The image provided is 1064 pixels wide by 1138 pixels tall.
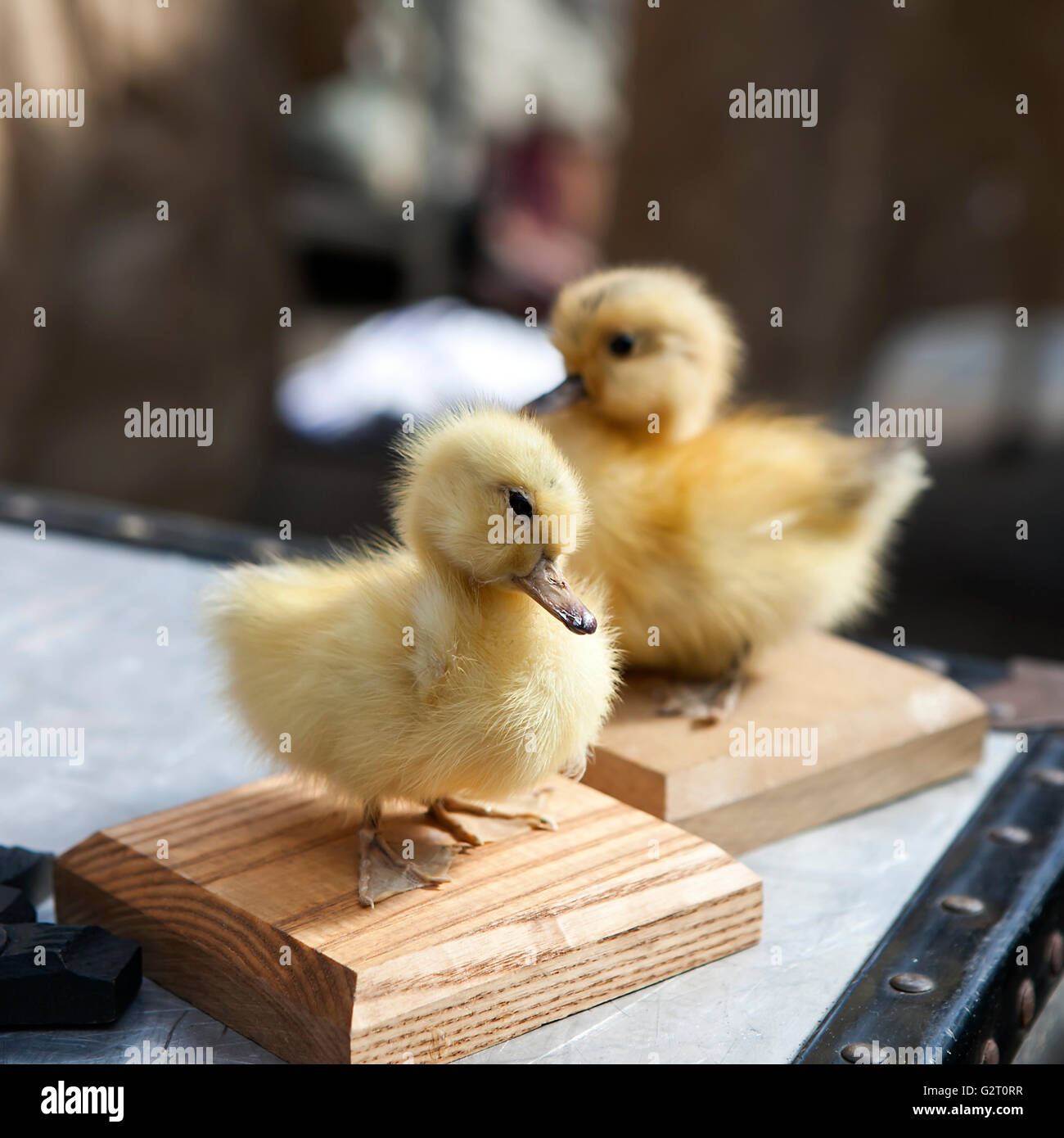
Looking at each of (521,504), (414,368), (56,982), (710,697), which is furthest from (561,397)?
(414,368)

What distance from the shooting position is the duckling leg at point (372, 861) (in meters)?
0.94

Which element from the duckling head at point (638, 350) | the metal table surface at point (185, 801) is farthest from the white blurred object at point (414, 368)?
the duckling head at point (638, 350)

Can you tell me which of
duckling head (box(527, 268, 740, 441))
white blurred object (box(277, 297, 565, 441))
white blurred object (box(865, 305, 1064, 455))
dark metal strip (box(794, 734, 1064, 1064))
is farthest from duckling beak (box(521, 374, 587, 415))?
white blurred object (box(865, 305, 1064, 455))

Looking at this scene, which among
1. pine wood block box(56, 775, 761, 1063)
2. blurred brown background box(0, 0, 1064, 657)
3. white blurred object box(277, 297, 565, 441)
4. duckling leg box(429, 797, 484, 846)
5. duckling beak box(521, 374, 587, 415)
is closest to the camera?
pine wood block box(56, 775, 761, 1063)

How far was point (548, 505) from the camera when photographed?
91 centimetres

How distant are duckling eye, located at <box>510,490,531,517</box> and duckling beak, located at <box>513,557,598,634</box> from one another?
0.03m

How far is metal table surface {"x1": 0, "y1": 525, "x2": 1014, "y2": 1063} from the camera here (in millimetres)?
911

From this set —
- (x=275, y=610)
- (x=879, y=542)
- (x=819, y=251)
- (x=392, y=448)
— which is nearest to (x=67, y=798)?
(x=275, y=610)

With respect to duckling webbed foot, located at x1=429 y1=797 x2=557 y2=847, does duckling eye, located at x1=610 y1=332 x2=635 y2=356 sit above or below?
above

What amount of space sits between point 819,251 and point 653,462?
2.71 m

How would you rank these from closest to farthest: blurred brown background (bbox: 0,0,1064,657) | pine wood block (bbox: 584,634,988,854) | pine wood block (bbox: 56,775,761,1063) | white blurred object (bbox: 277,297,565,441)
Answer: pine wood block (bbox: 56,775,761,1063) → pine wood block (bbox: 584,634,988,854) → blurred brown background (bbox: 0,0,1064,657) → white blurred object (bbox: 277,297,565,441)

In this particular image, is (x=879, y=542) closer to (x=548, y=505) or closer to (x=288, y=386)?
(x=548, y=505)

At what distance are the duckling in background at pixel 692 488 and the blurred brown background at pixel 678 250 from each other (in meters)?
2.02

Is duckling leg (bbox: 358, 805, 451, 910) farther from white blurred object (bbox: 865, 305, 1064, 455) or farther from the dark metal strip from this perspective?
white blurred object (bbox: 865, 305, 1064, 455)
